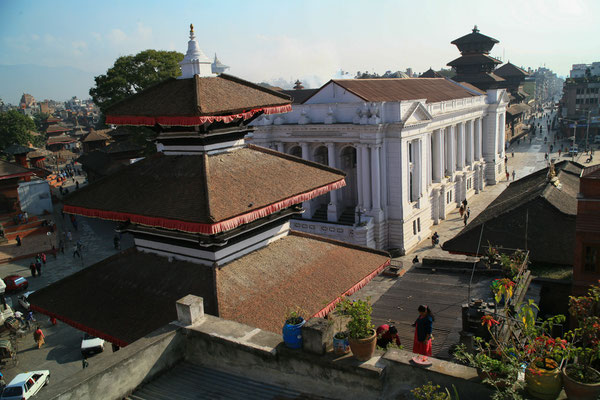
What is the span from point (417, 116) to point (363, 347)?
109 ft

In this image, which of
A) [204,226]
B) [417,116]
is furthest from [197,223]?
[417,116]

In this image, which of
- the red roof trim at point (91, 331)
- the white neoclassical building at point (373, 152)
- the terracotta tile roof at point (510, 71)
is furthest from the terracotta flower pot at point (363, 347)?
the terracotta tile roof at point (510, 71)

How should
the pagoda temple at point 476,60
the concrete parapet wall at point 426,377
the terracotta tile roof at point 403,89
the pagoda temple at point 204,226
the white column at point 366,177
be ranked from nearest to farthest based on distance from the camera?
the concrete parapet wall at point 426,377, the pagoda temple at point 204,226, the white column at point 366,177, the terracotta tile roof at point 403,89, the pagoda temple at point 476,60

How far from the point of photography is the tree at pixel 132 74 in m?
52.1

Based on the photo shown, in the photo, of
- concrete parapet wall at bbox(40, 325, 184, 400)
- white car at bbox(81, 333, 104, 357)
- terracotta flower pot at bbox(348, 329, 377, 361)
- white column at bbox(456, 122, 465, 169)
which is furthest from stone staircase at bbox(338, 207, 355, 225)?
terracotta flower pot at bbox(348, 329, 377, 361)

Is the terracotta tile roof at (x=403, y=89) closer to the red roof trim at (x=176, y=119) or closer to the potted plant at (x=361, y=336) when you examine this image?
the red roof trim at (x=176, y=119)

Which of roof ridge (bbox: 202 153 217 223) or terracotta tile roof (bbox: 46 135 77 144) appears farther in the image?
terracotta tile roof (bbox: 46 135 77 144)

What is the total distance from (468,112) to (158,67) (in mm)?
35588

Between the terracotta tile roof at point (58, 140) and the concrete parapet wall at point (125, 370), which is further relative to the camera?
the terracotta tile roof at point (58, 140)

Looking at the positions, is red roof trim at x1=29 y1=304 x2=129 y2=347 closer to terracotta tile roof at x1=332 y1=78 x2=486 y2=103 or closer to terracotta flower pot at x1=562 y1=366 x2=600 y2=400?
terracotta flower pot at x1=562 y1=366 x2=600 y2=400

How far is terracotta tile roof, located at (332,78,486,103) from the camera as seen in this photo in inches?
1590

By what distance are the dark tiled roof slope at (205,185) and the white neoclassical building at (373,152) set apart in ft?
73.5

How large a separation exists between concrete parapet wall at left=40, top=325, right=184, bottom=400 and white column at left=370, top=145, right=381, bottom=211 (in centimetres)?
2903

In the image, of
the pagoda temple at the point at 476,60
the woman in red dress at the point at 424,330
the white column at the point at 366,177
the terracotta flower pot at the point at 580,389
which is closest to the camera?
the terracotta flower pot at the point at 580,389
